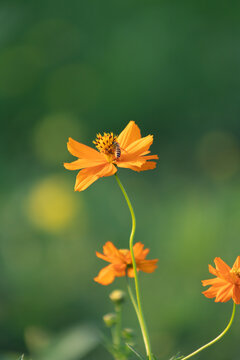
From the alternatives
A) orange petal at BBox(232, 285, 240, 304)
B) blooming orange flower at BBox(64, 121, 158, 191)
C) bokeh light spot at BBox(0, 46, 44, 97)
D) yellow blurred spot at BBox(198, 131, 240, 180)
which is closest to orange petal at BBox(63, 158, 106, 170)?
blooming orange flower at BBox(64, 121, 158, 191)

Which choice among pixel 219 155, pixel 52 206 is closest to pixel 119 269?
pixel 52 206

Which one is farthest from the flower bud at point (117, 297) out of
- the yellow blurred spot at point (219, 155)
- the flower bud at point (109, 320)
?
the yellow blurred spot at point (219, 155)

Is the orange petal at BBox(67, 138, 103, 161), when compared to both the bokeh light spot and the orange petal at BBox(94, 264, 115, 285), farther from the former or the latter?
the bokeh light spot

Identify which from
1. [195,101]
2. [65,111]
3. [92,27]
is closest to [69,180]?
[65,111]

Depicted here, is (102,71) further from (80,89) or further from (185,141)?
(185,141)

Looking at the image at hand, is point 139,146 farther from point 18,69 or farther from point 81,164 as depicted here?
point 18,69

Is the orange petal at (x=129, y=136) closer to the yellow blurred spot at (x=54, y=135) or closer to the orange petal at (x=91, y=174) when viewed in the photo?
the orange petal at (x=91, y=174)
